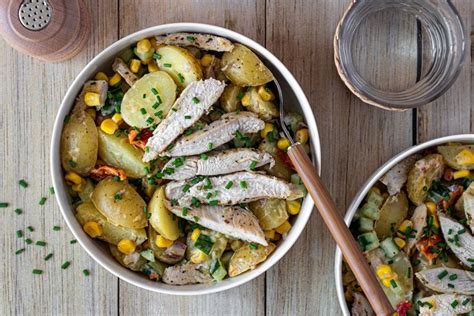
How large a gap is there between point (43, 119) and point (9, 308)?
66cm

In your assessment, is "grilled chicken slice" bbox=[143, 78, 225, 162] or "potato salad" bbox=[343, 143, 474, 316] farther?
"potato salad" bbox=[343, 143, 474, 316]

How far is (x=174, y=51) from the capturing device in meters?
1.88

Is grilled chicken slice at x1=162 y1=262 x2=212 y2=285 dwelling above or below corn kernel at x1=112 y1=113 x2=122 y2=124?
below

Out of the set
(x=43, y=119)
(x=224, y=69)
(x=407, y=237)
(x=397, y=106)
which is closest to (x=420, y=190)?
(x=407, y=237)

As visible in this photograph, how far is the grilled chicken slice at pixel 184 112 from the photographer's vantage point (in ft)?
6.09

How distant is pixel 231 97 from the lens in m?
1.93

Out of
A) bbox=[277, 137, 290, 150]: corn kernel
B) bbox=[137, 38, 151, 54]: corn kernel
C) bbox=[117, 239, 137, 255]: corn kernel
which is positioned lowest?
bbox=[117, 239, 137, 255]: corn kernel

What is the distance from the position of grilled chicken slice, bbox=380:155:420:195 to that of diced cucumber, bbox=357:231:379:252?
155 millimetres

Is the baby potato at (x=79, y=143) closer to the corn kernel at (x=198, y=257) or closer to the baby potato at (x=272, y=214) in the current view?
the corn kernel at (x=198, y=257)

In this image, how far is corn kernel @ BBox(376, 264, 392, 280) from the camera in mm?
1945

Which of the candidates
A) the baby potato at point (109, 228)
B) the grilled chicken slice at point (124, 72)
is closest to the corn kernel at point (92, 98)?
the grilled chicken slice at point (124, 72)

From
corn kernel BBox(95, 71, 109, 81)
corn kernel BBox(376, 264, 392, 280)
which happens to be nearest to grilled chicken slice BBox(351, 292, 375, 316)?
corn kernel BBox(376, 264, 392, 280)

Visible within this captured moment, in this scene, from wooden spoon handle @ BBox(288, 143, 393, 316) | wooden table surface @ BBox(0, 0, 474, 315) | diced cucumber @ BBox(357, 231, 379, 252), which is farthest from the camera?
wooden table surface @ BBox(0, 0, 474, 315)

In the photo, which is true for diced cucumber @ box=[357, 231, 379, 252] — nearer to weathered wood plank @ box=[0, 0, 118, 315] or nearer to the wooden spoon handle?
the wooden spoon handle
